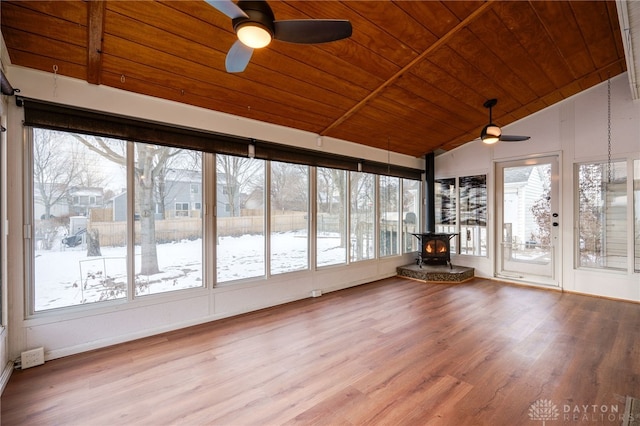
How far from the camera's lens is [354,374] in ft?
8.21

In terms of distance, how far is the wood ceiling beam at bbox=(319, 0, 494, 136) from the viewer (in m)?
2.92

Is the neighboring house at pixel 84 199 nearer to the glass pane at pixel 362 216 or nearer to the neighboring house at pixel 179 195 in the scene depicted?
the neighboring house at pixel 179 195

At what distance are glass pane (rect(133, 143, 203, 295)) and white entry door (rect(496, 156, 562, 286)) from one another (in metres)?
5.91

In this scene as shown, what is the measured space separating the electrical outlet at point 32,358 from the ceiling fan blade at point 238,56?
10.3ft

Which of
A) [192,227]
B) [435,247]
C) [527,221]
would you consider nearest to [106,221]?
[192,227]

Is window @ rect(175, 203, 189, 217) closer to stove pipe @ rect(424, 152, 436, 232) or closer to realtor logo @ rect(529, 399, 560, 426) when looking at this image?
realtor logo @ rect(529, 399, 560, 426)

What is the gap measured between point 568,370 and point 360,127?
13.3 feet

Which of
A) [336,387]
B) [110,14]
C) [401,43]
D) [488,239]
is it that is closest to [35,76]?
[110,14]

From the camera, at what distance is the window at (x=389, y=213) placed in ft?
20.5

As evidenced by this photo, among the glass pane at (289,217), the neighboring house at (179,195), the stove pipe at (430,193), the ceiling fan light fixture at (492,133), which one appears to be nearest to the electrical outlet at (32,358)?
the neighboring house at (179,195)

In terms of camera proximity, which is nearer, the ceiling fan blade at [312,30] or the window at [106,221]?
the ceiling fan blade at [312,30]

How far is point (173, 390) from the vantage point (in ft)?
7.48

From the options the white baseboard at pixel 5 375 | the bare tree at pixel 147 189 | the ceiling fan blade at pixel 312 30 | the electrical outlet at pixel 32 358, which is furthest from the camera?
the bare tree at pixel 147 189

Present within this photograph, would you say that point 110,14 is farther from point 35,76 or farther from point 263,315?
point 263,315
